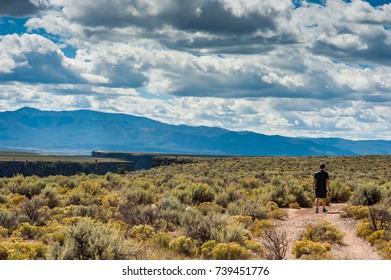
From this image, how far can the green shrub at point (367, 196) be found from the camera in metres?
18.6

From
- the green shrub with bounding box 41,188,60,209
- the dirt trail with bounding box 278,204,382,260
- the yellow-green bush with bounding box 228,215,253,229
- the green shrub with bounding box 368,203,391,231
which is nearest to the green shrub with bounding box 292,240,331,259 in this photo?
the dirt trail with bounding box 278,204,382,260

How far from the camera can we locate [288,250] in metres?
11.8

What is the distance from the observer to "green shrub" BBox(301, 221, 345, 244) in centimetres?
1283

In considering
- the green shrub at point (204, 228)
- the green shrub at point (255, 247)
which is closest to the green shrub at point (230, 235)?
the green shrub at point (204, 228)

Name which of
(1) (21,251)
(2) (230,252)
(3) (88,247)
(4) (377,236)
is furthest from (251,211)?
(1) (21,251)

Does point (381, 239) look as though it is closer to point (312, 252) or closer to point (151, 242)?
point (312, 252)

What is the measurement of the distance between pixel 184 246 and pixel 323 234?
4.10m

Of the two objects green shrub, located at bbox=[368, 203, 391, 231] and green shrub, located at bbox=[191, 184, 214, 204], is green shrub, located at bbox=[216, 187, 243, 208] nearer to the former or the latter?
green shrub, located at bbox=[191, 184, 214, 204]

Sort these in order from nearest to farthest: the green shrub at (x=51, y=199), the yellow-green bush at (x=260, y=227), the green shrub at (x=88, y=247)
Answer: the green shrub at (x=88, y=247) → the yellow-green bush at (x=260, y=227) → the green shrub at (x=51, y=199)

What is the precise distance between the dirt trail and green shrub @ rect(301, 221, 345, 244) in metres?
0.22

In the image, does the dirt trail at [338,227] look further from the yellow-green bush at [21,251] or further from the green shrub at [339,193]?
the yellow-green bush at [21,251]

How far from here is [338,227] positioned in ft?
48.5

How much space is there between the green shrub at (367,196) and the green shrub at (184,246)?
31.0 feet
